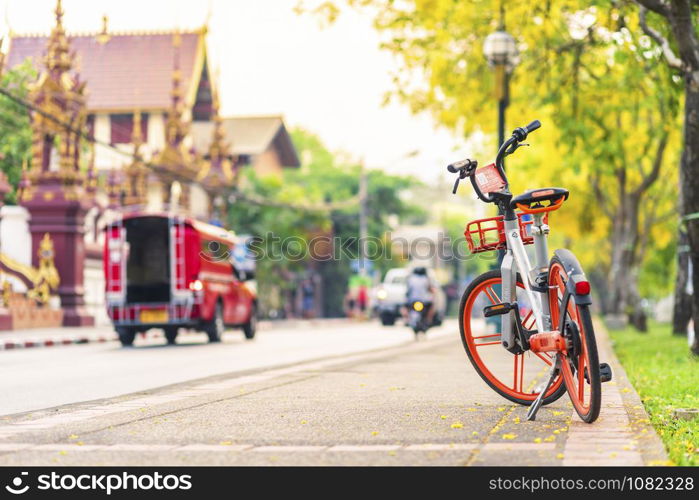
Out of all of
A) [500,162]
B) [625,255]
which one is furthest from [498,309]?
[625,255]

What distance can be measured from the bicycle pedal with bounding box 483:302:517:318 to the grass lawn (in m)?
1.18

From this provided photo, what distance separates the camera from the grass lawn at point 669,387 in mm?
7023

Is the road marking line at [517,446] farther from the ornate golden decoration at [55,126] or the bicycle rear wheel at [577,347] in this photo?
the ornate golden decoration at [55,126]

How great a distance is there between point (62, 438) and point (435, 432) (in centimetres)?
218

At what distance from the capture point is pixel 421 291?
2756 cm

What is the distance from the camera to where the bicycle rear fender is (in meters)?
7.30

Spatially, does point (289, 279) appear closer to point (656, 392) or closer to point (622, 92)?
point (622, 92)

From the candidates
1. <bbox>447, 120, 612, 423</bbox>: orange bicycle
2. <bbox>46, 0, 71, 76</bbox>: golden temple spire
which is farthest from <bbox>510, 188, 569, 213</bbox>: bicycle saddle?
<bbox>46, 0, 71, 76</bbox>: golden temple spire

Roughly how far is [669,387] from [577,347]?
158 inches

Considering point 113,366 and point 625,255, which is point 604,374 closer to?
point 113,366

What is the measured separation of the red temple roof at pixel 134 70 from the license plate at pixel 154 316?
30.9m

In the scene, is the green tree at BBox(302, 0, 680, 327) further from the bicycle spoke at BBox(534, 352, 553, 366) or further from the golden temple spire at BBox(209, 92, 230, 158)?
the golden temple spire at BBox(209, 92, 230, 158)

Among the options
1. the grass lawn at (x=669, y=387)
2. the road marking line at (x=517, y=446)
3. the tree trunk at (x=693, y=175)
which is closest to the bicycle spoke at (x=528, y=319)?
the grass lawn at (x=669, y=387)

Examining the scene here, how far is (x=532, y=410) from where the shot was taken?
7941 mm
